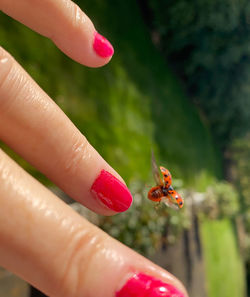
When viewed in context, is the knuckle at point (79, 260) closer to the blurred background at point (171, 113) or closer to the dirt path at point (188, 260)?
the blurred background at point (171, 113)

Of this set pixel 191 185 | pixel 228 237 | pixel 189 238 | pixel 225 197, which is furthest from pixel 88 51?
pixel 228 237

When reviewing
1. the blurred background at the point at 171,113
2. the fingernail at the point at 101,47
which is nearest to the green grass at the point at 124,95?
the blurred background at the point at 171,113

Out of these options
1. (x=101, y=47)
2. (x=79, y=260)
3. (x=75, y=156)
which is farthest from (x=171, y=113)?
(x=79, y=260)

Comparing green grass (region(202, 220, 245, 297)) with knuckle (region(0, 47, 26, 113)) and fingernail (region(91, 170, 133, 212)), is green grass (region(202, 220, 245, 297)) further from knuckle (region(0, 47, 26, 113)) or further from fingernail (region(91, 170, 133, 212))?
knuckle (region(0, 47, 26, 113))

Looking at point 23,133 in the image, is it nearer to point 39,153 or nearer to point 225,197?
point 39,153

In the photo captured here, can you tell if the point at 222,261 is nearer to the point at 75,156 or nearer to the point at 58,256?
the point at 75,156

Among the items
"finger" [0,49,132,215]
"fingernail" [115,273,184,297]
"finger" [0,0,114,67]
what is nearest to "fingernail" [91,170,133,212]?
"finger" [0,49,132,215]
